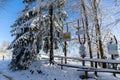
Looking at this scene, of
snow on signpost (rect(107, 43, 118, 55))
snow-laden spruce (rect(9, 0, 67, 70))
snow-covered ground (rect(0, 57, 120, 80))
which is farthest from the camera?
snow-laden spruce (rect(9, 0, 67, 70))

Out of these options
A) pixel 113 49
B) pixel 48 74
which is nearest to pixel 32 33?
pixel 48 74

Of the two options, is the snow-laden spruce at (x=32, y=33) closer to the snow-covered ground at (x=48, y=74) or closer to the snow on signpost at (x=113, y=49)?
the snow-covered ground at (x=48, y=74)

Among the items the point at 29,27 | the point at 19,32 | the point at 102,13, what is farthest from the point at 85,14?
the point at 19,32

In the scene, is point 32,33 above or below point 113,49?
above

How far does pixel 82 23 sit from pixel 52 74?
20.4ft

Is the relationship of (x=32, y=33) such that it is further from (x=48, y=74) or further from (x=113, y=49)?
(x=113, y=49)

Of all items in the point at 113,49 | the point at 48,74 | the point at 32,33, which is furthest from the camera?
the point at 32,33

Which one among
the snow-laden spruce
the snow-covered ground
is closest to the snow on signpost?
the snow-covered ground

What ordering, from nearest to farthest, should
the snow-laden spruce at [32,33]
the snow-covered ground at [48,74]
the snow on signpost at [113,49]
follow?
the snow on signpost at [113,49]
the snow-covered ground at [48,74]
the snow-laden spruce at [32,33]

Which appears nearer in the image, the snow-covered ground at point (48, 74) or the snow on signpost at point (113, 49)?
the snow on signpost at point (113, 49)

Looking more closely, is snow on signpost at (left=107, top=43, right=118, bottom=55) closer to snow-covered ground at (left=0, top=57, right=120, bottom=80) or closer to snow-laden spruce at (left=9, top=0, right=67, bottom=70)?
snow-covered ground at (left=0, top=57, right=120, bottom=80)

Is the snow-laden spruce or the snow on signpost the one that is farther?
the snow-laden spruce

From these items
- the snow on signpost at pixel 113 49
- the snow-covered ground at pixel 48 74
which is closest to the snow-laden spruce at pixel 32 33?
the snow-covered ground at pixel 48 74

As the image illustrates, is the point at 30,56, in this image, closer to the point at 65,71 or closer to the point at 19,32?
the point at 19,32
